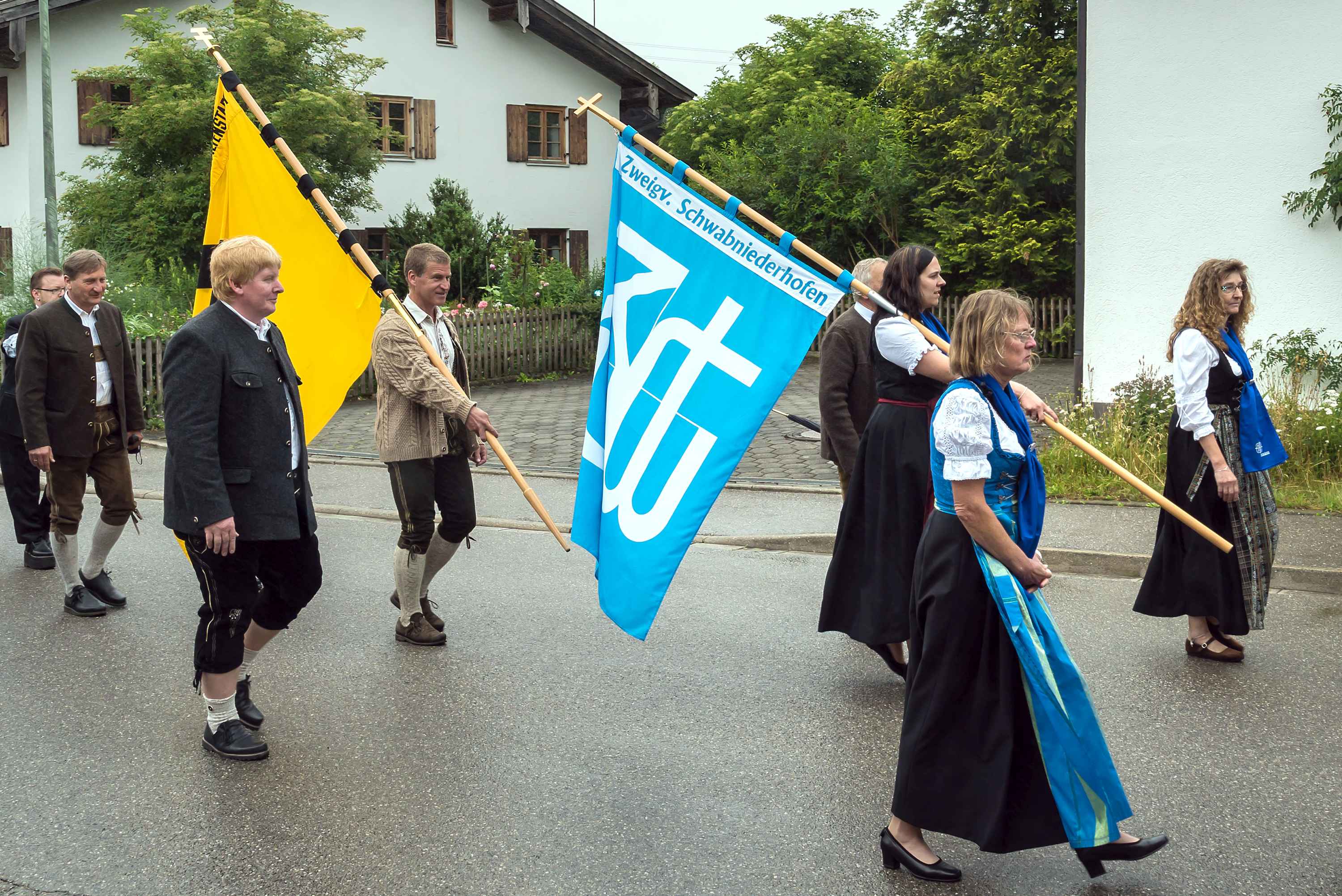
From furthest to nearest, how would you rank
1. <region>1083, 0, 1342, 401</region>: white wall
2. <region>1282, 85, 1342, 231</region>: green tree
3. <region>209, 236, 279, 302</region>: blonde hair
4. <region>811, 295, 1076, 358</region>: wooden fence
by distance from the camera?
<region>811, 295, 1076, 358</region>: wooden fence < <region>1083, 0, 1342, 401</region>: white wall < <region>1282, 85, 1342, 231</region>: green tree < <region>209, 236, 279, 302</region>: blonde hair

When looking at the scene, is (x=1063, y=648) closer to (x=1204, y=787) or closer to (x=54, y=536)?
(x=1204, y=787)

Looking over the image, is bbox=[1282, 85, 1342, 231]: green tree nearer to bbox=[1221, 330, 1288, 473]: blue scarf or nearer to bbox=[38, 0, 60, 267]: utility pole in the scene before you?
bbox=[1221, 330, 1288, 473]: blue scarf

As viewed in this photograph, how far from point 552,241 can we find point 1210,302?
28756 millimetres

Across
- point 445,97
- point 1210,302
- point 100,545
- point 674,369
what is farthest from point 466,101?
point 674,369

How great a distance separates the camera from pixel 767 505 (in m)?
10.4

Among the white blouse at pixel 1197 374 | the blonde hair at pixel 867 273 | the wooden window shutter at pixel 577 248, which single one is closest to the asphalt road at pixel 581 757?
the white blouse at pixel 1197 374

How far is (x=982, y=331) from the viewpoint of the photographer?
12.5 ft

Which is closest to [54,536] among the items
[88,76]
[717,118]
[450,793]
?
[450,793]

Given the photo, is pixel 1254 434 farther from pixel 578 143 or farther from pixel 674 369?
pixel 578 143

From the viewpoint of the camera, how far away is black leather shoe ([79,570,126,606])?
7.21 meters

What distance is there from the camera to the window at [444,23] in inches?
1226

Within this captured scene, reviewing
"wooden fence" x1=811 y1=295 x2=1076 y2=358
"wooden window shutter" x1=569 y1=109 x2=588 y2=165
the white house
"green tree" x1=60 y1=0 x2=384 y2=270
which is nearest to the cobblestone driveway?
"wooden fence" x1=811 y1=295 x2=1076 y2=358

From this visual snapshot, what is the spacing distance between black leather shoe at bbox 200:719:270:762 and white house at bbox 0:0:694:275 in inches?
979

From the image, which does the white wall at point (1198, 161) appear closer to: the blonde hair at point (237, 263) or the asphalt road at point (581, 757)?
the asphalt road at point (581, 757)
